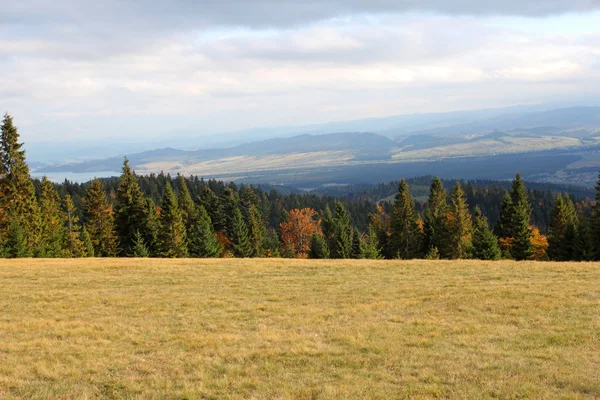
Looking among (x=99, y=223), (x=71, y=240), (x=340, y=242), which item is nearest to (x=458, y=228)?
(x=340, y=242)

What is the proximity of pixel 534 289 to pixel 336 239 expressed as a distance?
173ft

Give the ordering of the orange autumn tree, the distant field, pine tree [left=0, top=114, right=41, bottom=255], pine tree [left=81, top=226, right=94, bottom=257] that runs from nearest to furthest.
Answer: the distant field, pine tree [left=0, top=114, right=41, bottom=255], pine tree [left=81, top=226, right=94, bottom=257], the orange autumn tree

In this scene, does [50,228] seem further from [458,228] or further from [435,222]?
[458,228]

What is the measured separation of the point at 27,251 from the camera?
55.4 metres

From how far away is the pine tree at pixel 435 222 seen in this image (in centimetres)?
6788

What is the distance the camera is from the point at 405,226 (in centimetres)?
6981

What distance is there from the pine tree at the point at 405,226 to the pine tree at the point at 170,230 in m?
32.6

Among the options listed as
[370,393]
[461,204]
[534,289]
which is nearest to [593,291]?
[534,289]

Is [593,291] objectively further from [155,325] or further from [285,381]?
[155,325]

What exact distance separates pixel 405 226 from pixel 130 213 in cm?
4173

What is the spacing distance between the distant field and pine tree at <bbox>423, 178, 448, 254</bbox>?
3579cm

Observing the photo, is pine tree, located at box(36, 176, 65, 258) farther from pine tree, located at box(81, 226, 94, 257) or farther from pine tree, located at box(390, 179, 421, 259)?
pine tree, located at box(390, 179, 421, 259)

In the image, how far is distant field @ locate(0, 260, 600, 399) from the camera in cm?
1224

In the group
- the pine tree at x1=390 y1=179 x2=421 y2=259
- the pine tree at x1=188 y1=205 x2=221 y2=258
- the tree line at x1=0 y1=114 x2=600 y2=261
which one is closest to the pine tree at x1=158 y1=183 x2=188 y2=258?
the tree line at x1=0 y1=114 x2=600 y2=261
